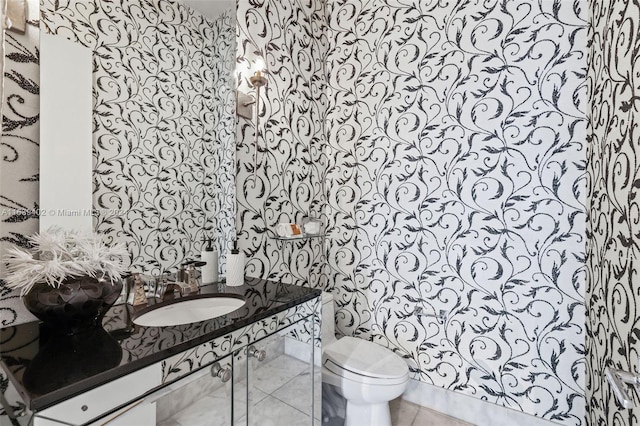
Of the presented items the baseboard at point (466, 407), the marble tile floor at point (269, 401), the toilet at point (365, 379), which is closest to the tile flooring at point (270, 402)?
the marble tile floor at point (269, 401)

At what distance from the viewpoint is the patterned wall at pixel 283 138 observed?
170cm

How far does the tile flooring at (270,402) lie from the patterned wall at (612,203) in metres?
1.09

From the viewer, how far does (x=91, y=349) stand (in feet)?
2.80

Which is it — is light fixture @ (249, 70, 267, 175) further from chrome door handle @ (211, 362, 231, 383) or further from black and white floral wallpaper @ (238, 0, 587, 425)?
chrome door handle @ (211, 362, 231, 383)

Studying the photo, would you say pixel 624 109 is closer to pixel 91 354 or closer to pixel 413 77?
pixel 413 77

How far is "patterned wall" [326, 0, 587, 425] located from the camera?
1.55 metres

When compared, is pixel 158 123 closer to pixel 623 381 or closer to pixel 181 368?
pixel 181 368

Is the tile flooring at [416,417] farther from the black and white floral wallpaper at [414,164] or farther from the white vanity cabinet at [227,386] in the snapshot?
the white vanity cabinet at [227,386]

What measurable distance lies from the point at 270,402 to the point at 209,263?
70 cm

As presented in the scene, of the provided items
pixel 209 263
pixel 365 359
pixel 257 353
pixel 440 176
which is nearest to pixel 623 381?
pixel 257 353

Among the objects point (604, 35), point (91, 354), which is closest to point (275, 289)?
point (91, 354)

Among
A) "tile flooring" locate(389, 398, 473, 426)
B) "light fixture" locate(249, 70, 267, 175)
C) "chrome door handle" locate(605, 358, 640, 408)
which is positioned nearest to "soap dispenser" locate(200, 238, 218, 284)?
"light fixture" locate(249, 70, 267, 175)

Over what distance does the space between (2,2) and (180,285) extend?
44.9 inches

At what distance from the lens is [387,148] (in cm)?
202
